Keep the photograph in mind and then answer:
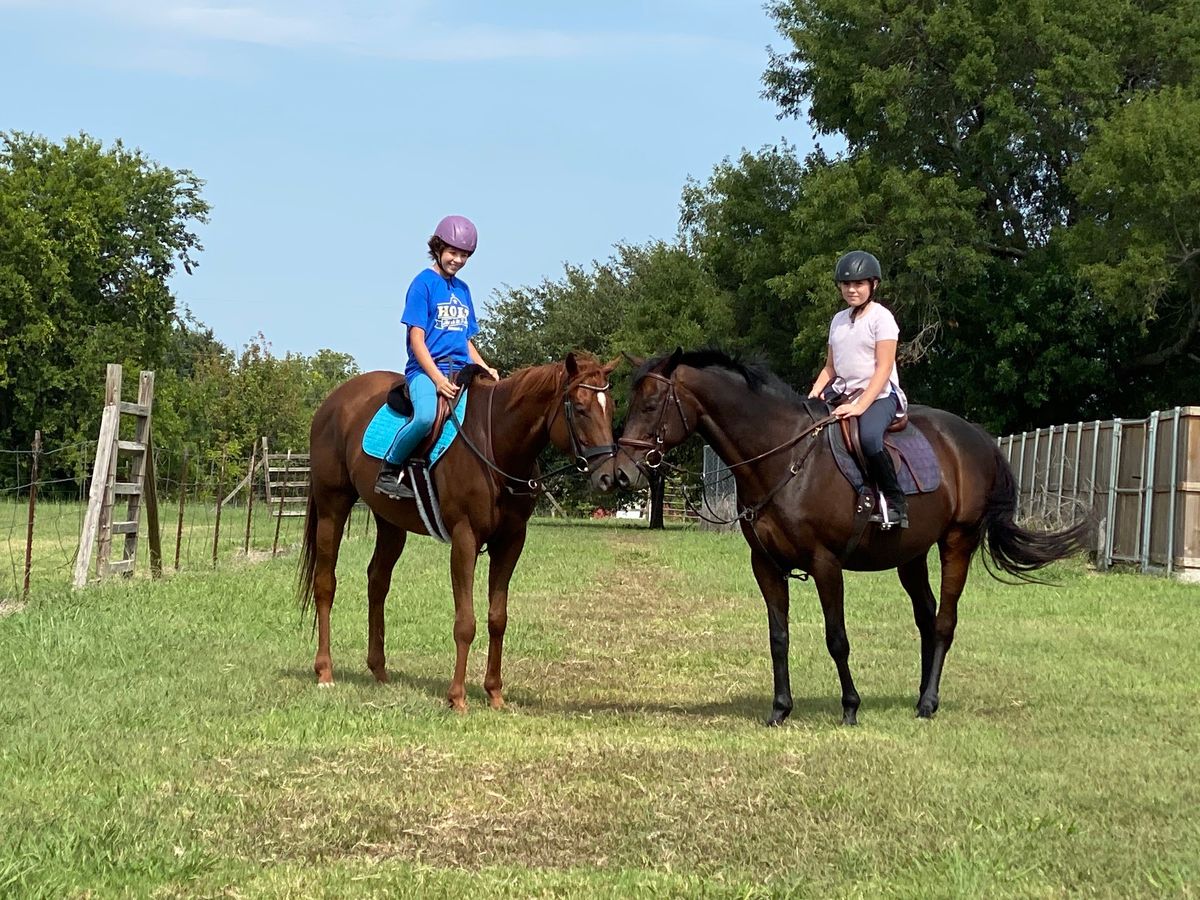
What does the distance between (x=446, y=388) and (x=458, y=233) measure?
3.39 ft

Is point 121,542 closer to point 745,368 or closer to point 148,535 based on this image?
point 148,535

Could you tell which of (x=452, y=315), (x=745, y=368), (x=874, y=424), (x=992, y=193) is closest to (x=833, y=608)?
(x=874, y=424)

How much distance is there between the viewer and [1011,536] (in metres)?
9.82

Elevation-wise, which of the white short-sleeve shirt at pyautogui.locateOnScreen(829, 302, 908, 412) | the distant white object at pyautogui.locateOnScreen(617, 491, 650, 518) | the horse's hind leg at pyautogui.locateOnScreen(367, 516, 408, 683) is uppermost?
the white short-sleeve shirt at pyautogui.locateOnScreen(829, 302, 908, 412)

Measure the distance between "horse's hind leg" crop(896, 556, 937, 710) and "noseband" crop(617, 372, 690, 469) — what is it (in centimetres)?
203

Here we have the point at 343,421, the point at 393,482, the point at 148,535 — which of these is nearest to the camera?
the point at 393,482

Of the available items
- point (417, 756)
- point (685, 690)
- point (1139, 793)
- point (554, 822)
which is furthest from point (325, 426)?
point (1139, 793)

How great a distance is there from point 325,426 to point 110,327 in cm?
4993

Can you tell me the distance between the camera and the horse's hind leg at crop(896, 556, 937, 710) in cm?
956

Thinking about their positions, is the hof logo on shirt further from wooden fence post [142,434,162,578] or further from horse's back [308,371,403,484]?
wooden fence post [142,434,162,578]

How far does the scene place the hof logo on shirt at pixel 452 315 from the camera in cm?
946

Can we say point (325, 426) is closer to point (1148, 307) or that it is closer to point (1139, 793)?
point (1139, 793)

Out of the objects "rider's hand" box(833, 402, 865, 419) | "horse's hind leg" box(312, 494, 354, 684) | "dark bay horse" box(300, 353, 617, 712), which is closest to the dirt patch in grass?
"dark bay horse" box(300, 353, 617, 712)

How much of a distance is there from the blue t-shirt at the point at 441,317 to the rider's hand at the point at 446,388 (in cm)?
24
